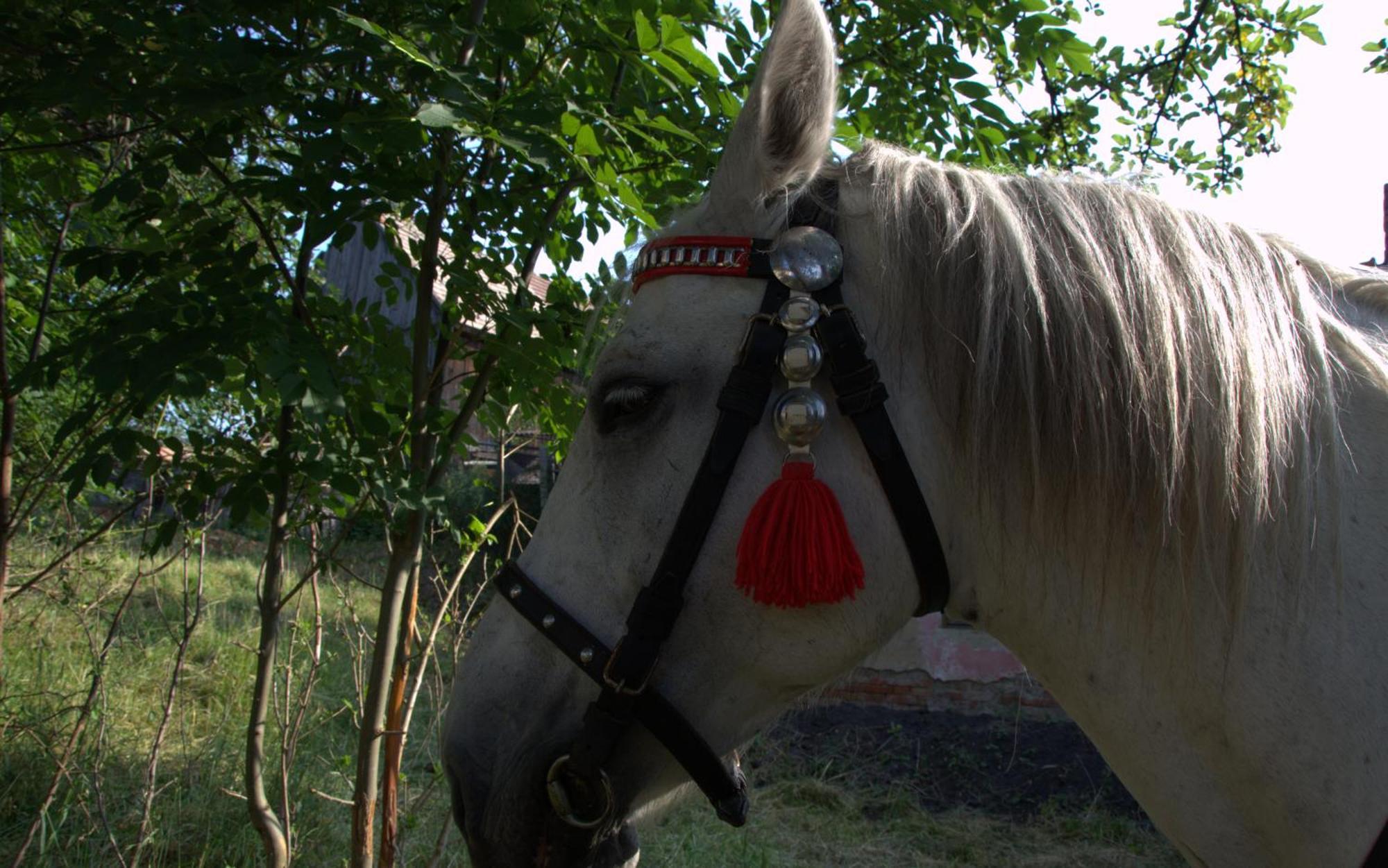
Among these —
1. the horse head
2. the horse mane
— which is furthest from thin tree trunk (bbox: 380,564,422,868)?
the horse mane

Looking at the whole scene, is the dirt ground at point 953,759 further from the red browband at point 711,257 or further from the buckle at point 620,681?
the red browband at point 711,257

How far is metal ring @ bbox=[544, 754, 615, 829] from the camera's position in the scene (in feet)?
4.24

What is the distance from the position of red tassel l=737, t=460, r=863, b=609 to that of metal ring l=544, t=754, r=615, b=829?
14.2 inches

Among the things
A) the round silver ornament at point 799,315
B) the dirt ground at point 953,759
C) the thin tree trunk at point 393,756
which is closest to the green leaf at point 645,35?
the round silver ornament at point 799,315

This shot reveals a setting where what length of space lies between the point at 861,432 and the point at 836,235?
0.31 m

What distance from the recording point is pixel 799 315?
49.8 inches

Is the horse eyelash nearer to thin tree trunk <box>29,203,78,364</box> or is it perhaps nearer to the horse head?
the horse head

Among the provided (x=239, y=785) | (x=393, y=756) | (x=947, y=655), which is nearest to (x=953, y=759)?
(x=947, y=655)

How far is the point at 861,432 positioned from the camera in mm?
1254

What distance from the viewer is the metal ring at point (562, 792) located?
1.29m

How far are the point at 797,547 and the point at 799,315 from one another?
327mm

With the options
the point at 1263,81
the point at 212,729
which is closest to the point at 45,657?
the point at 212,729

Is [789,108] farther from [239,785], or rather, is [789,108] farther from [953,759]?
[953,759]

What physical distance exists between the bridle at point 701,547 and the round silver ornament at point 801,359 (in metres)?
0.02
